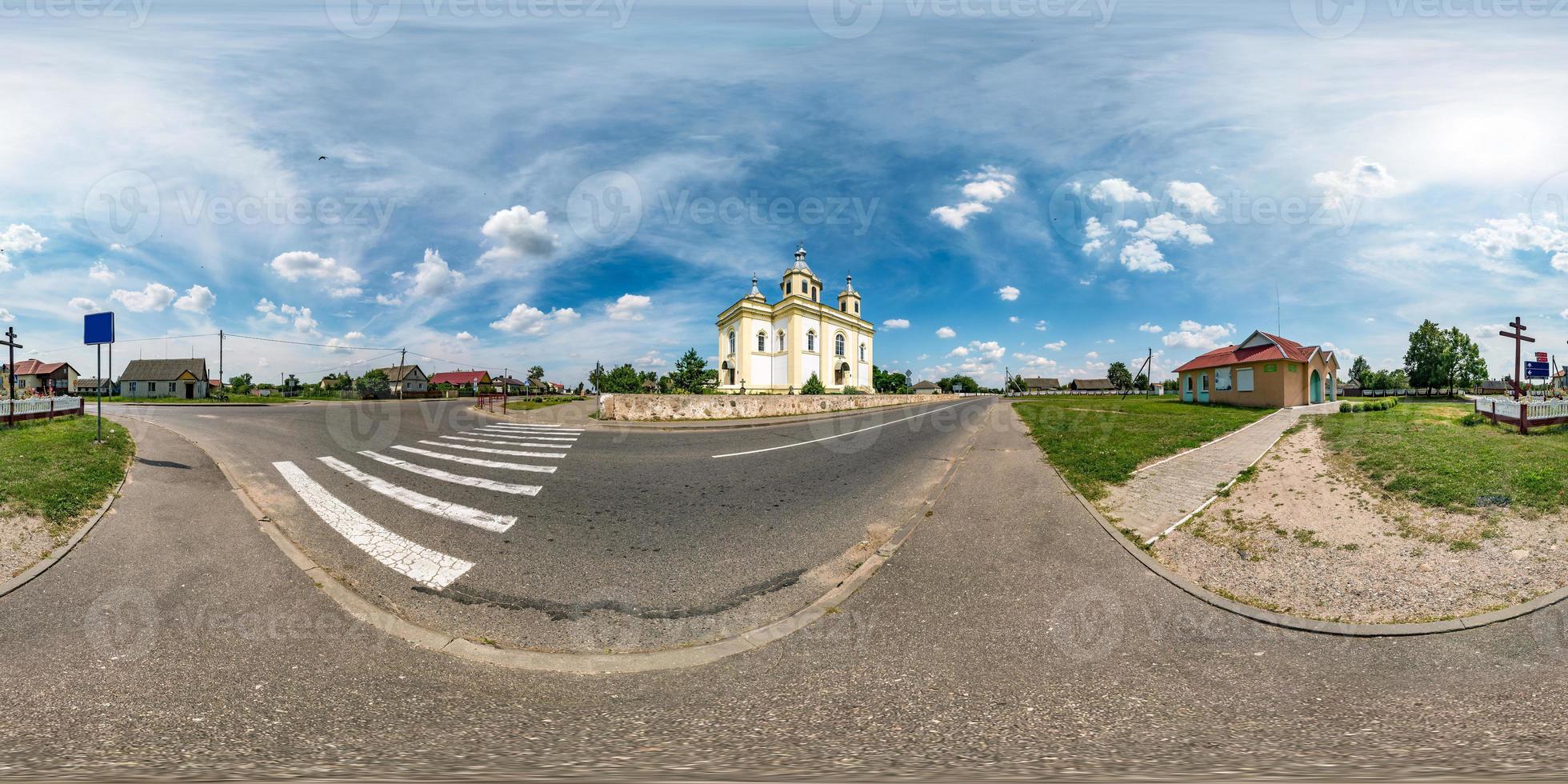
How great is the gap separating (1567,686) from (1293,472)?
5452 millimetres

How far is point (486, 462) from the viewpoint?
33.8 feet

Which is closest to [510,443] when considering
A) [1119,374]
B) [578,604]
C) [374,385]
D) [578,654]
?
[578,604]

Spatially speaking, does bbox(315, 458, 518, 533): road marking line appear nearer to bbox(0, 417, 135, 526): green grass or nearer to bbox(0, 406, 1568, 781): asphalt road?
bbox(0, 406, 1568, 781): asphalt road

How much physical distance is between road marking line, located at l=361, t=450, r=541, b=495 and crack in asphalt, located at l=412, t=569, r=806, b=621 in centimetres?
348

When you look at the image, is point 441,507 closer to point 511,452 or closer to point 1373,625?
point 511,452

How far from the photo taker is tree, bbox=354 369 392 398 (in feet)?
185

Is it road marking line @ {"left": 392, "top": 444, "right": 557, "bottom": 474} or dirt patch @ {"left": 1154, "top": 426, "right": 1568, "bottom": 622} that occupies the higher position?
road marking line @ {"left": 392, "top": 444, "right": 557, "bottom": 474}

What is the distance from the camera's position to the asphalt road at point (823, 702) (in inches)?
104

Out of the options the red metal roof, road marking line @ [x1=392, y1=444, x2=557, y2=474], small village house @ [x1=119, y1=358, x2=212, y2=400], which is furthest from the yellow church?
small village house @ [x1=119, y1=358, x2=212, y2=400]

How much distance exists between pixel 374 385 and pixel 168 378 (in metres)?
18.1

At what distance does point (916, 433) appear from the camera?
56.1 feet

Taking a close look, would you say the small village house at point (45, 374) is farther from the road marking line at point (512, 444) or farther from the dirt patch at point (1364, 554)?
the dirt patch at point (1364, 554)

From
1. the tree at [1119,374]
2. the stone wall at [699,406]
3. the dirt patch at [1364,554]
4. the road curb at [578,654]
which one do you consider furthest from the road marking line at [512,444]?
the tree at [1119,374]

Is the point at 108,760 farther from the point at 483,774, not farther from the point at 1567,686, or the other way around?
the point at 1567,686
